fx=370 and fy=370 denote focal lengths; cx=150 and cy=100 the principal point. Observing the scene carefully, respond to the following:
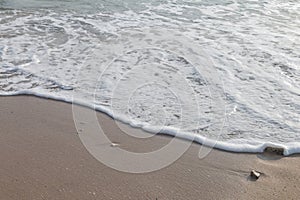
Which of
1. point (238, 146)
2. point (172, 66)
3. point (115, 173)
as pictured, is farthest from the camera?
point (172, 66)

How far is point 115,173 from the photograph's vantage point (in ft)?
8.99

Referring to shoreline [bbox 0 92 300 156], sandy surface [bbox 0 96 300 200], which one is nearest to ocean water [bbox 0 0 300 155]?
shoreline [bbox 0 92 300 156]

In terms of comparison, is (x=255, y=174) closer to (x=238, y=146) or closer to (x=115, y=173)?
(x=238, y=146)

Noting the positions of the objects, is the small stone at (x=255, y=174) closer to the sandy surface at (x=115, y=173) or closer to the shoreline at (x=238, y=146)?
the sandy surface at (x=115, y=173)

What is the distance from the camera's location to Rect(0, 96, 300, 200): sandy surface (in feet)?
8.33

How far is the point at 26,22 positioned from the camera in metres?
6.52

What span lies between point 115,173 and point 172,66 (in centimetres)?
228

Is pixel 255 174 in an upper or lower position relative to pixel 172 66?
upper

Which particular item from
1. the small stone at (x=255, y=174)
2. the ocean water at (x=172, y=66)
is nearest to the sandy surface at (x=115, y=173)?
the small stone at (x=255, y=174)

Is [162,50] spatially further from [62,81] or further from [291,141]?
[291,141]

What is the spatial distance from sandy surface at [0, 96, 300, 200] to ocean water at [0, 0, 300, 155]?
24 centimetres

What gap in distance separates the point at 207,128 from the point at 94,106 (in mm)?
1153

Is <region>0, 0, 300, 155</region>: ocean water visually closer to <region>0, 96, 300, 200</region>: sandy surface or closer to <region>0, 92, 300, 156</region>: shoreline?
<region>0, 92, 300, 156</region>: shoreline

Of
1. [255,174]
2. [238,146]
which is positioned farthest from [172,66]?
[255,174]
